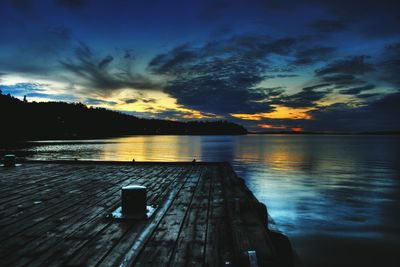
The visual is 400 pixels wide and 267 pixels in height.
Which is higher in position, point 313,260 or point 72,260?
point 72,260

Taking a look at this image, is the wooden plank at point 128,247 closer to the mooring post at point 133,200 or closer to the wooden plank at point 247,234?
the mooring post at point 133,200

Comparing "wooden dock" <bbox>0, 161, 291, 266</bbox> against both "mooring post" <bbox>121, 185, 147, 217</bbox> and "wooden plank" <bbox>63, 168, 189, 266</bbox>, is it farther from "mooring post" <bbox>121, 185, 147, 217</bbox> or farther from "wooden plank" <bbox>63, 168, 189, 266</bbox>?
"mooring post" <bbox>121, 185, 147, 217</bbox>

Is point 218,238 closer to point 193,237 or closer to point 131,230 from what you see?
point 193,237

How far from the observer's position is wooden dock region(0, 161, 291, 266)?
12.3 ft

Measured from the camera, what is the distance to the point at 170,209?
613 cm

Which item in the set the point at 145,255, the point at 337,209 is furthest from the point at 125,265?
the point at 337,209

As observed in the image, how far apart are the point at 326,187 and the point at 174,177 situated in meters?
16.9

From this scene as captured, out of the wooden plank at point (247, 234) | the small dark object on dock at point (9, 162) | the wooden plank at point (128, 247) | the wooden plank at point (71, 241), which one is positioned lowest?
the wooden plank at point (71, 241)

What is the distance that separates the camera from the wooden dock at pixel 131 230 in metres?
3.73

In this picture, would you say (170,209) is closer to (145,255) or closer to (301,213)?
(145,255)

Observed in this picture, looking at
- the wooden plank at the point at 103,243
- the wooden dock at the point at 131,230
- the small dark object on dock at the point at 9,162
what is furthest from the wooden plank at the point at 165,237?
the small dark object on dock at the point at 9,162

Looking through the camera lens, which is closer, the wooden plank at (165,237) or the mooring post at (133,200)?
the wooden plank at (165,237)

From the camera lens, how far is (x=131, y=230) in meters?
4.76

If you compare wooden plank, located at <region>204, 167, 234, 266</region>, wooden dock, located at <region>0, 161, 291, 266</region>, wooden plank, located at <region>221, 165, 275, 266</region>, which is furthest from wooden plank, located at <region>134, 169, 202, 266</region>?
wooden plank, located at <region>221, 165, 275, 266</region>
